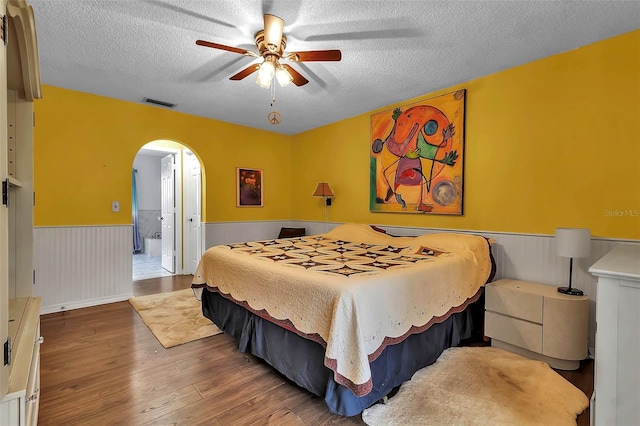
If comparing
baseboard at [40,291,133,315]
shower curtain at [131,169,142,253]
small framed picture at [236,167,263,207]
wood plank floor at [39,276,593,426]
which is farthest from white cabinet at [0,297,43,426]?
shower curtain at [131,169,142,253]

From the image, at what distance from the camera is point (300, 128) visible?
16.4 ft

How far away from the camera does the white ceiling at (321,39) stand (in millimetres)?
1981

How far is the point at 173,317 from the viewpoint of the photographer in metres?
3.11

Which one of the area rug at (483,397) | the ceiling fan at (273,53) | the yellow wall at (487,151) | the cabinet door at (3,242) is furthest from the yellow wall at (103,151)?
the area rug at (483,397)

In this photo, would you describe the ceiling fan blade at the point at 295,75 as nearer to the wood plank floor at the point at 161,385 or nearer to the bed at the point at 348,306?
the bed at the point at 348,306

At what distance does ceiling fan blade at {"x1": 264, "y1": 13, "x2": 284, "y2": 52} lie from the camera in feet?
6.42

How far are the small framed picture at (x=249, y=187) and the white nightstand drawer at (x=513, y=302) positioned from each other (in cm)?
368

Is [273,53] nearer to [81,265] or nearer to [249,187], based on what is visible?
[249,187]

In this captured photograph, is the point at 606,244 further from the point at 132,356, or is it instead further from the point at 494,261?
the point at 132,356

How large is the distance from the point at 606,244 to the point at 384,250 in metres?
1.75

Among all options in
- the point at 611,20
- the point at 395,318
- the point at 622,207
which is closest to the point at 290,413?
the point at 395,318

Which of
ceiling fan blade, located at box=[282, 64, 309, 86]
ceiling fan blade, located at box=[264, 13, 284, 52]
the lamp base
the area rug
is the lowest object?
the area rug

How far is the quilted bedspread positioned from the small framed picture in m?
1.95

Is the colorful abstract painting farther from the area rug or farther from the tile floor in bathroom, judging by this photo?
the tile floor in bathroom
